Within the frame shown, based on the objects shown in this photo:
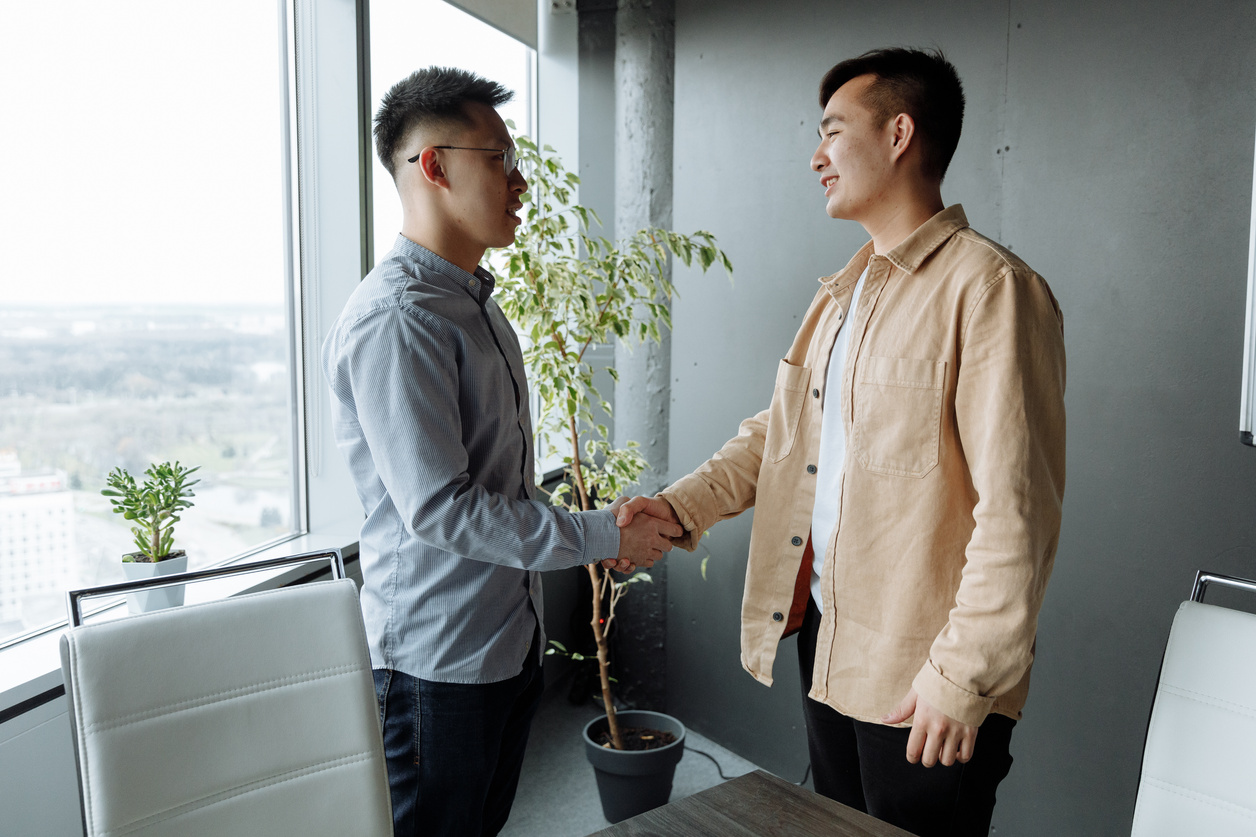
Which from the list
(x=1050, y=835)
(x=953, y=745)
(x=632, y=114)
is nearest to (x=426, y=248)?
(x=953, y=745)

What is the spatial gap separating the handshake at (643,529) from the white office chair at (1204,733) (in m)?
0.94

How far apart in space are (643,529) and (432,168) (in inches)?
33.8

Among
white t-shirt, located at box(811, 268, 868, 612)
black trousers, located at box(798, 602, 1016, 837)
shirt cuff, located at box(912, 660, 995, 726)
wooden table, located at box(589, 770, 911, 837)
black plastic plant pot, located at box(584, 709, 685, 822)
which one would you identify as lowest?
black plastic plant pot, located at box(584, 709, 685, 822)

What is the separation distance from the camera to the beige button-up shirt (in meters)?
1.28

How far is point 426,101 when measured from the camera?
63.2 inches

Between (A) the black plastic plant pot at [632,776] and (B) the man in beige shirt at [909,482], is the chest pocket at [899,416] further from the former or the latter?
(A) the black plastic plant pot at [632,776]

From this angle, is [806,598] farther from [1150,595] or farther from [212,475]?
[212,475]

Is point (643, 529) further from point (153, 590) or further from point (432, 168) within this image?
point (153, 590)

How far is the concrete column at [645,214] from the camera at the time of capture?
3.18 metres

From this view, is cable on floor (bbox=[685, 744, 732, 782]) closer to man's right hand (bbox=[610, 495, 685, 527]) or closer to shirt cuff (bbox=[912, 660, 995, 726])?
man's right hand (bbox=[610, 495, 685, 527])

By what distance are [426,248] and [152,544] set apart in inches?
37.5

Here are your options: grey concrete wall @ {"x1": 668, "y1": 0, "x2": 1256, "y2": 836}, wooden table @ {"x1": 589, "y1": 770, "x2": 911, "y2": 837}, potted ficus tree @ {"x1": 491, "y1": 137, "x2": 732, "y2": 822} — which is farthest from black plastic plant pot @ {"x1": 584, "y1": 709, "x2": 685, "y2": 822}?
wooden table @ {"x1": 589, "y1": 770, "x2": 911, "y2": 837}

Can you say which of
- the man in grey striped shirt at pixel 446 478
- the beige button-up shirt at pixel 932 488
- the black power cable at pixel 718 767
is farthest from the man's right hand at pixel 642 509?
the black power cable at pixel 718 767

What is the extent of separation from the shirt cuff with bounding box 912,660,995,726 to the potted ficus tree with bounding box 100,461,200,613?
61.2 inches
